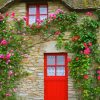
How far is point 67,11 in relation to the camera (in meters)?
12.9

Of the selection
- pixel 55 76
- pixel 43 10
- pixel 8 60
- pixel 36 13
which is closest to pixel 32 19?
pixel 36 13

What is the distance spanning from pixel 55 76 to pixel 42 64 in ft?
2.17

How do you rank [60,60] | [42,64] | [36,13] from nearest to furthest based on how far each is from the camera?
[42,64] < [60,60] < [36,13]

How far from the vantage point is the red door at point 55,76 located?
12.8 metres

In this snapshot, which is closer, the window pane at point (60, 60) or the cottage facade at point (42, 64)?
the cottage facade at point (42, 64)

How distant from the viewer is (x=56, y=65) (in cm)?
1292

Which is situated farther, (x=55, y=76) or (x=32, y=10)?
(x=32, y=10)

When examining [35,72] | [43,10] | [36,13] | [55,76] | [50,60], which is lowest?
[55,76]

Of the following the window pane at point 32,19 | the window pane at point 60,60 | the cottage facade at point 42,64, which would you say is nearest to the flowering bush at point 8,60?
the cottage facade at point 42,64

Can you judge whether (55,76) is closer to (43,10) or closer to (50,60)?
(50,60)

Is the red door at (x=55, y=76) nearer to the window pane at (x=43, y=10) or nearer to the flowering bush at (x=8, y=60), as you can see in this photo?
the flowering bush at (x=8, y=60)

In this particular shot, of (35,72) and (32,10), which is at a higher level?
(32,10)

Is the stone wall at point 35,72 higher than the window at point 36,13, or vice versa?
the window at point 36,13

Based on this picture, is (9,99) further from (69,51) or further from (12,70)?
(69,51)
